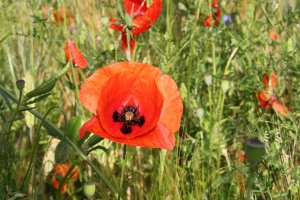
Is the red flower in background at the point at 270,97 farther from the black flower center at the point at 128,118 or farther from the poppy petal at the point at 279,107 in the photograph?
the black flower center at the point at 128,118

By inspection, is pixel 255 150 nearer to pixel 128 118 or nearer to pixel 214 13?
pixel 128 118

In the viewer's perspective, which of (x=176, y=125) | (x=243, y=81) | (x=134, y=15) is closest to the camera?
(x=176, y=125)

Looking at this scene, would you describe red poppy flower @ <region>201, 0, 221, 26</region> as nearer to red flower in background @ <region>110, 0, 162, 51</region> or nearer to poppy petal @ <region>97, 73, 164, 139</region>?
red flower in background @ <region>110, 0, 162, 51</region>

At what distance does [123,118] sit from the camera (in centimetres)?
141

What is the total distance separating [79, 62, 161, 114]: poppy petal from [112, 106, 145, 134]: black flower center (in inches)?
4.3

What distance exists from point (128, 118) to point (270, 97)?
32.8 inches

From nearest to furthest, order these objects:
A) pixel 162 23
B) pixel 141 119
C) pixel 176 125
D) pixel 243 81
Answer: pixel 176 125, pixel 141 119, pixel 243 81, pixel 162 23

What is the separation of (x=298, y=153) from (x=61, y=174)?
0.75 meters

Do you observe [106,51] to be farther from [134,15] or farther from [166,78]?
[166,78]

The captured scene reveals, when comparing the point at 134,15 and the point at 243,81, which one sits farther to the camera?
the point at 243,81

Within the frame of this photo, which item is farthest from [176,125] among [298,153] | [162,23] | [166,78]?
[162,23]

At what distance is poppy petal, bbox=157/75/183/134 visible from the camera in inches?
50.4

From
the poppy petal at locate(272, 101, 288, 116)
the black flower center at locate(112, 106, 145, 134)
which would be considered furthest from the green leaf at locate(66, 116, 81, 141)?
the poppy petal at locate(272, 101, 288, 116)

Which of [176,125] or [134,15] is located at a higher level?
[134,15]
